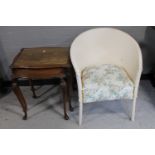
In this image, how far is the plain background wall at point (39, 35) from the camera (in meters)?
2.00

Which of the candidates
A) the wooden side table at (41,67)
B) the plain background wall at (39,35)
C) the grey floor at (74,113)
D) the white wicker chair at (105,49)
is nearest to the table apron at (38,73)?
the wooden side table at (41,67)

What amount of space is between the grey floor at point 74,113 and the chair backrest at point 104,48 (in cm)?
42

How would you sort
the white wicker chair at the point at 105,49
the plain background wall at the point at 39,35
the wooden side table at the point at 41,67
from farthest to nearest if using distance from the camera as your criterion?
the plain background wall at the point at 39,35 → the white wicker chair at the point at 105,49 → the wooden side table at the point at 41,67

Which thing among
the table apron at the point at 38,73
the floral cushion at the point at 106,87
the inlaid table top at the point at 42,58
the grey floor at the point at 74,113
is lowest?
the grey floor at the point at 74,113

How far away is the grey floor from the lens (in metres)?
1.74

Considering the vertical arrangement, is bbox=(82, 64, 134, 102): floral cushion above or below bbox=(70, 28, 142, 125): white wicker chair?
below

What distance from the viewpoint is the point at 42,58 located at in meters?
1.62

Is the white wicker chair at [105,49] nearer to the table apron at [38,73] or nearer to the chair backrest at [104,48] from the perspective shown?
the chair backrest at [104,48]

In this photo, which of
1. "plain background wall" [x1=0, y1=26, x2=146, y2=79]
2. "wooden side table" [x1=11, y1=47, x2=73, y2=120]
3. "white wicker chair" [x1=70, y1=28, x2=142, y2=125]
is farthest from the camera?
"plain background wall" [x1=0, y1=26, x2=146, y2=79]

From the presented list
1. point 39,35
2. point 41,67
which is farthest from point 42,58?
point 39,35

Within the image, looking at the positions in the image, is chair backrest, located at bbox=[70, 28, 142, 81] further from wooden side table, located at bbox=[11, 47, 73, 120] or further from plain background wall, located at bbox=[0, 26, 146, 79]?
plain background wall, located at bbox=[0, 26, 146, 79]

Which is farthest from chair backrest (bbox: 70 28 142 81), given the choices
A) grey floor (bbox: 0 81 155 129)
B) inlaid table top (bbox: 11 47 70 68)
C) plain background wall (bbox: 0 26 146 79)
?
grey floor (bbox: 0 81 155 129)

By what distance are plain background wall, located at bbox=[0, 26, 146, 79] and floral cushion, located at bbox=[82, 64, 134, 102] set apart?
0.59 meters

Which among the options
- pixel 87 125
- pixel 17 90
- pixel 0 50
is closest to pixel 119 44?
pixel 87 125
